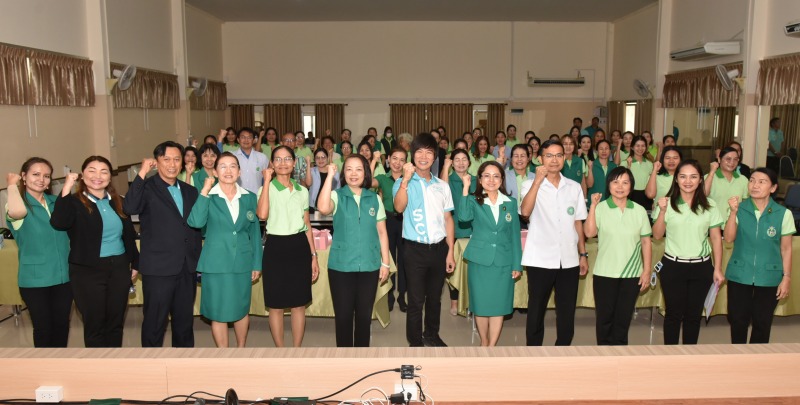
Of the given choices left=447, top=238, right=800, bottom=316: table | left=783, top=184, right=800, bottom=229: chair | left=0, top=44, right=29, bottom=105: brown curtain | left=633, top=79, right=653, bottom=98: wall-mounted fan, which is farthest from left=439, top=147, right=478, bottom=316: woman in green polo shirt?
left=633, top=79, right=653, bottom=98: wall-mounted fan

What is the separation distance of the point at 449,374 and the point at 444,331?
9.00 ft

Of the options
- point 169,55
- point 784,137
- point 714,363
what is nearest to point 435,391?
point 714,363

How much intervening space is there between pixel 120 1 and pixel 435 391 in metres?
8.89

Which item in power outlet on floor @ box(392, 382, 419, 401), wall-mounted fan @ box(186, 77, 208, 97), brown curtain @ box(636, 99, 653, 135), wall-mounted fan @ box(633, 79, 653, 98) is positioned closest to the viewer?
power outlet on floor @ box(392, 382, 419, 401)

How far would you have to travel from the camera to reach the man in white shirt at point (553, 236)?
3.79 m

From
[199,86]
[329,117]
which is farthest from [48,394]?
[329,117]

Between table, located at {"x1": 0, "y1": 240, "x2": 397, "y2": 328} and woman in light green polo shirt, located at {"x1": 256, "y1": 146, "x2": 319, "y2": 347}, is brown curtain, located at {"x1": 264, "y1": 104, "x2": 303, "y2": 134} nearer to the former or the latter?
table, located at {"x1": 0, "y1": 240, "x2": 397, "y2": 328}

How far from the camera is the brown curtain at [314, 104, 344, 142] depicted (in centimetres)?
1484

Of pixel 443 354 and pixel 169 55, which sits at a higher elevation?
pixel 169 55

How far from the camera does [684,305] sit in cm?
386

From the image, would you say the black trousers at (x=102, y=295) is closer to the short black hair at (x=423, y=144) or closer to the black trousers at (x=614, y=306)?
the short black hair at (x=423, y=144)

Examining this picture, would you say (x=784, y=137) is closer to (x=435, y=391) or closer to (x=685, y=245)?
(x=685, y=245)

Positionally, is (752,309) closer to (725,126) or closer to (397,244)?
(397,244)

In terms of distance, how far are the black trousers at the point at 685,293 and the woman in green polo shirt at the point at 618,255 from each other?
0.15 metres
